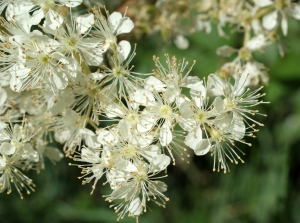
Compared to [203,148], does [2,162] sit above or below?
below

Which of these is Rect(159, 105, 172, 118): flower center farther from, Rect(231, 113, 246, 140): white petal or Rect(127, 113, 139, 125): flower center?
Rect(231, 113, 246, 140): white petal

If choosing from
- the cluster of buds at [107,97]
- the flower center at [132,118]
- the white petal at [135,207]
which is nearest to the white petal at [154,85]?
the cluster of buds at [107,97]

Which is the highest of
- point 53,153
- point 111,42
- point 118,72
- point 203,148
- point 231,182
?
point 111,42

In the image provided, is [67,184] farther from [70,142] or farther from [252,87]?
[252,87]

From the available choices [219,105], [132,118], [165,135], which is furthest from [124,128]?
[219,105]

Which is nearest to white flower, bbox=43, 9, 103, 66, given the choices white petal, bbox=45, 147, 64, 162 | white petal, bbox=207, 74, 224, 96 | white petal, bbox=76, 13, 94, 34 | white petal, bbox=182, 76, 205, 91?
white petal, bbox=76, 13, 94, 34

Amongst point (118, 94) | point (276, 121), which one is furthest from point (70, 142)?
point (276, 121)

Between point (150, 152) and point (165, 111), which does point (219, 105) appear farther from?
point (150, 152)
